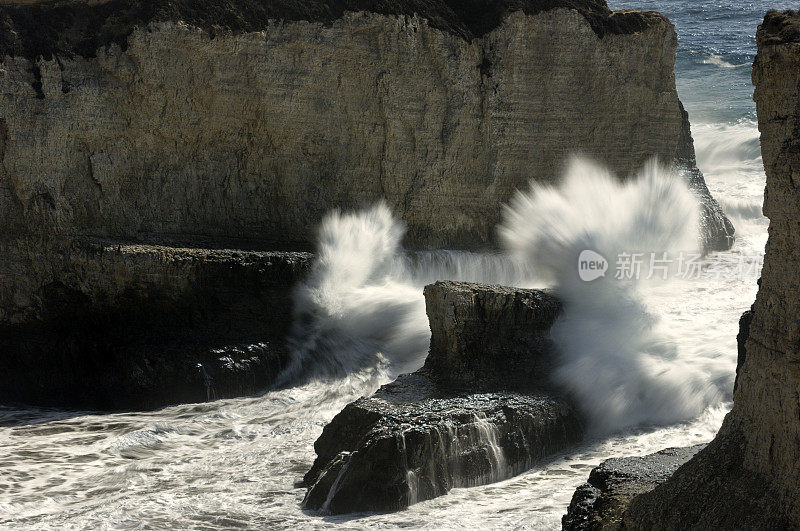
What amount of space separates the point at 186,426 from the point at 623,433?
10.6ft

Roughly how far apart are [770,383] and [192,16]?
709 centimetres

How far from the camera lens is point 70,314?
8.65 metres

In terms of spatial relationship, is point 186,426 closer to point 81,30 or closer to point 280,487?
point 280,487

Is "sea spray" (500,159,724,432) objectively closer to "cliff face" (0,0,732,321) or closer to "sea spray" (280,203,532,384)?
"cliff face" (0,0,732,321)

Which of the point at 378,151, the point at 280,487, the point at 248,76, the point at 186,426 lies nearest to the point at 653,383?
the point at 280,487

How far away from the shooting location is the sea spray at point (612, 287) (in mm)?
7156

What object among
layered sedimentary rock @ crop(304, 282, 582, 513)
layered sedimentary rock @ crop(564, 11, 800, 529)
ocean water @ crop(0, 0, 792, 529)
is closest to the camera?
layered sedimentary rock @ crop(564, 11, 800, 529)

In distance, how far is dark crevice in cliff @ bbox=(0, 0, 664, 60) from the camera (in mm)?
8844

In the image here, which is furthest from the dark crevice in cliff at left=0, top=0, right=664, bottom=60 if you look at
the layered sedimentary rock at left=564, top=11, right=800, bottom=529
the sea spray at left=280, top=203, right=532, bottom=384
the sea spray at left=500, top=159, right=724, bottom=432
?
the layered sedimentary rock at left=564, top=11, right=800, bottom=529

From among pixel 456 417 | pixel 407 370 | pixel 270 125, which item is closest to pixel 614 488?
pixel 456 417

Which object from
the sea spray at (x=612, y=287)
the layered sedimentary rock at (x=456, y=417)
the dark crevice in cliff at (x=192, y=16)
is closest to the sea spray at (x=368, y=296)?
the sea spray at (x=612, y=287)

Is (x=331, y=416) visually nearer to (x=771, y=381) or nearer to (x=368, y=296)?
(x=368, y=296)

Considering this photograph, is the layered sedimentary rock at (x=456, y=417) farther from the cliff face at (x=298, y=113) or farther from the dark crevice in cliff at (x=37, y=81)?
the dark crevice in cliff at (x=37, y=81)

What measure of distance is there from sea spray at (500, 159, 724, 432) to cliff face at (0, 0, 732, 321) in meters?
0.40
